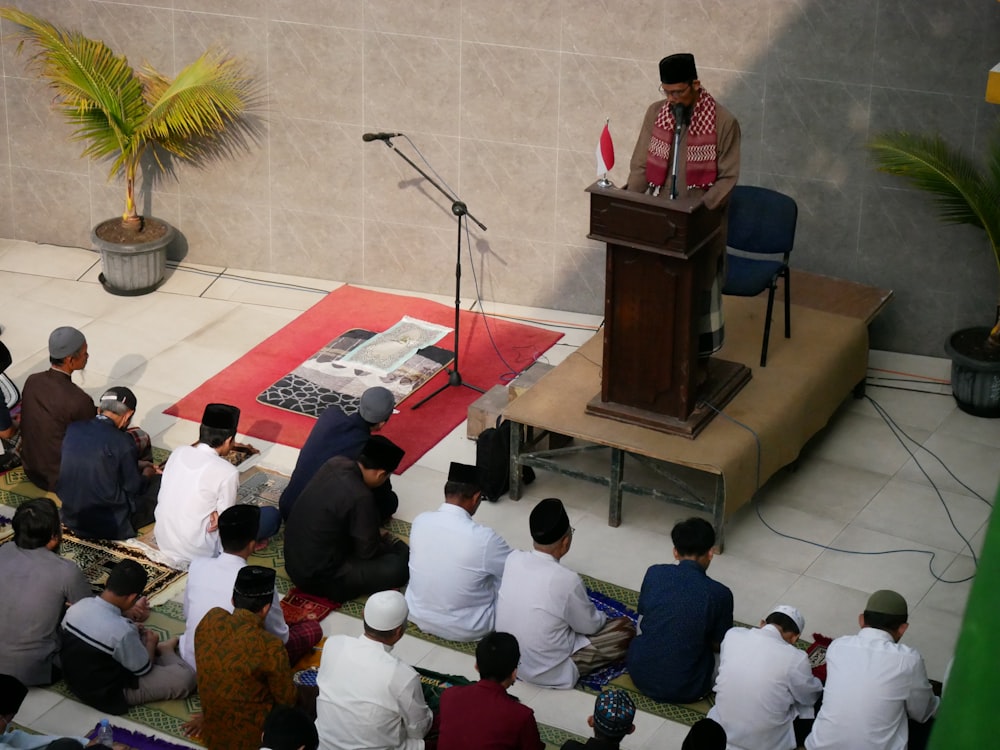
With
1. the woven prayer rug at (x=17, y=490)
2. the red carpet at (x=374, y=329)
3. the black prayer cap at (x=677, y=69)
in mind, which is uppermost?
the black prayer cap at (x=677, y=69)

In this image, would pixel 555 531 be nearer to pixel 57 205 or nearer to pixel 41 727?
pixel 41 727

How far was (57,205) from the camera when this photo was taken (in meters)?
9.81

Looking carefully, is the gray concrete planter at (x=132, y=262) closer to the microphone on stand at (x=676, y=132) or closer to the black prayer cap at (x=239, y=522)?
the black prayer cap at (x=239, y=522)

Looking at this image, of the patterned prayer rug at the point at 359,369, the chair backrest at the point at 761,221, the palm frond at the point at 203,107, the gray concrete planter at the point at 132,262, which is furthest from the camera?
the gray concrete planter at the point at 132,262

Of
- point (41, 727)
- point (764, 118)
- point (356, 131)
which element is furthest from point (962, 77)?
point (41, 727)

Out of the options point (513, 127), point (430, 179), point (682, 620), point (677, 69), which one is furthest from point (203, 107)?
point (682, 620)

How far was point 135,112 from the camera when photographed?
892cm

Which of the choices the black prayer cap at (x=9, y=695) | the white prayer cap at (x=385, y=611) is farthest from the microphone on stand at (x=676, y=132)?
the black prayer cap at (x=9, y=695)

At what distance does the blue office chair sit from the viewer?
6.88 metres

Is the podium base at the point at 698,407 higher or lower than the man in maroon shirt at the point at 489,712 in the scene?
higher

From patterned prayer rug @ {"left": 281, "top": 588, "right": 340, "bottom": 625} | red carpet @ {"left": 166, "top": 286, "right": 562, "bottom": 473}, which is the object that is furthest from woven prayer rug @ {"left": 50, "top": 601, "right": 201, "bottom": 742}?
red carpet @ {"left": 166, "top": 286, "right": 562, "bottom": 473}

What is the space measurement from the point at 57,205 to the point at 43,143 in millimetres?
501

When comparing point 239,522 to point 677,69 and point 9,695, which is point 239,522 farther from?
point 677,69

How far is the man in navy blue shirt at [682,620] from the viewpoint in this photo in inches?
190
